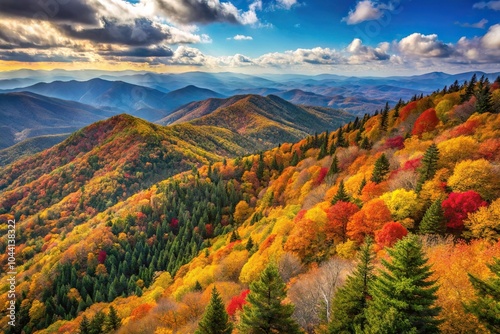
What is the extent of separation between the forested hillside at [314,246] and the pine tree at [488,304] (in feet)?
0.39

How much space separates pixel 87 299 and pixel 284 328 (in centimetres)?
11797

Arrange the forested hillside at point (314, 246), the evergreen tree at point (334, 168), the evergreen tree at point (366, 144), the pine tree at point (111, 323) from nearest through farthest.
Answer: the forested hillside at point (314, 246), the pine tree at point (111, 323), the evergreen tree at point (334, 168), the evergreen tree at point (366, 144)

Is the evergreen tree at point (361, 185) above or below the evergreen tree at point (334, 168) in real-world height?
above

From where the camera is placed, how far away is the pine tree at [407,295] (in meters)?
20.5

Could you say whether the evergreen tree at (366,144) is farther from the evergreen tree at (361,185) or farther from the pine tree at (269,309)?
the pine tree at (269,309)

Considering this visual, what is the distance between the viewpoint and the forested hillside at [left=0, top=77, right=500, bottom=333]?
25.5 m

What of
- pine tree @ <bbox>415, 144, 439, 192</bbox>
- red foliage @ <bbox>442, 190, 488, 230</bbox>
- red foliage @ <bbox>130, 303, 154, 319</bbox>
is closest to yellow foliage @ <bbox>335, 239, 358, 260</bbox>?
red foliage @ <bbox>442, 190, 488, 230</bbox>

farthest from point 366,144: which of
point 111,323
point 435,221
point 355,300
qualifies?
point 111,323

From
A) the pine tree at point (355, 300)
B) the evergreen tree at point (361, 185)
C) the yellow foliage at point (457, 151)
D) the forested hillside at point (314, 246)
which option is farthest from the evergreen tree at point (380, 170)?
the pine tree at point (355, 300)

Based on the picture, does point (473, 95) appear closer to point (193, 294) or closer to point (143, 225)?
point (193, 294)

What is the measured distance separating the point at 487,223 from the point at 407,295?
2867 centimetres

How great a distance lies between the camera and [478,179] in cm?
5000

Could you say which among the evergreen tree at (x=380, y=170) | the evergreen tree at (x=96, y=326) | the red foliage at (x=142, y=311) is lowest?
the red foliage at (x=142, y=311)

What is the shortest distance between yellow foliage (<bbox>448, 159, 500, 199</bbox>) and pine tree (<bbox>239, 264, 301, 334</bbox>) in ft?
141
